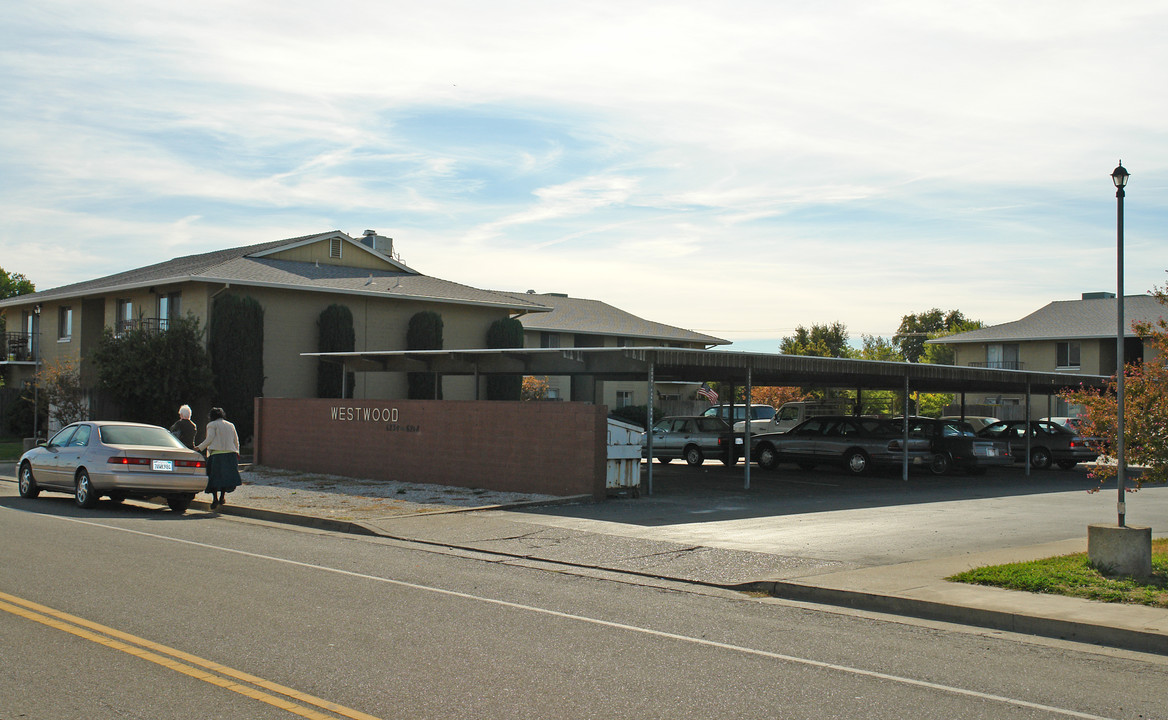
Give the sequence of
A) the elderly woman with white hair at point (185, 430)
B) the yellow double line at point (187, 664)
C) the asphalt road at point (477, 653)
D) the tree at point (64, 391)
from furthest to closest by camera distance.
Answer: the tree at point (64, 391), the elderly woman with white hair at point (185, 430), the asphalt road at point (477, 653), the yellow double line at point (187, 664)

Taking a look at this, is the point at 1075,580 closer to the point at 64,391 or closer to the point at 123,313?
the point at 64,391

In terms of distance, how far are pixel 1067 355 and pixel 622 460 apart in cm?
4436

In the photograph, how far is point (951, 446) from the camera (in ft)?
88.6

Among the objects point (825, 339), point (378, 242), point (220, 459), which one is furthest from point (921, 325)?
point (220, 459)

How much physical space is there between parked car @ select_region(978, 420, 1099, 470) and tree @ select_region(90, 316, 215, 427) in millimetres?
23582

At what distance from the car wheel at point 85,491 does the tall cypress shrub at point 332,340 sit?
1695cm

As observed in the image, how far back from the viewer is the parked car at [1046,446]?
99.5ft

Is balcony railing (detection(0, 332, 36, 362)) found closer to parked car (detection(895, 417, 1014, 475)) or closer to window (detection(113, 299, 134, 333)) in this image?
window (detection(113, 299, 134, 333))

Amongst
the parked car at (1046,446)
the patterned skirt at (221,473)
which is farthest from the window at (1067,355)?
the patterned skirt at (221,473)

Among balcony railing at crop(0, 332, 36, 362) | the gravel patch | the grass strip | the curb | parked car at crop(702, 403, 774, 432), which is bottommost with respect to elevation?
the gravel patch

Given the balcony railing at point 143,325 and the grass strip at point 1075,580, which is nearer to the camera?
the grass strip at point 1075,580

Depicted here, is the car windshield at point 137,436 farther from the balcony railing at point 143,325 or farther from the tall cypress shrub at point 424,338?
the tall cypress shrub at point 424,338

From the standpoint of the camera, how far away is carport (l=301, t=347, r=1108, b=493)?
19312 millimetres

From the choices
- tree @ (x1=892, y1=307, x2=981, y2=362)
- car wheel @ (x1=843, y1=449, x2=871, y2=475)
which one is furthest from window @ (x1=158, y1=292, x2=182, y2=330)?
tree @ (x1=892, y1=307, x2=981, y2=362)
